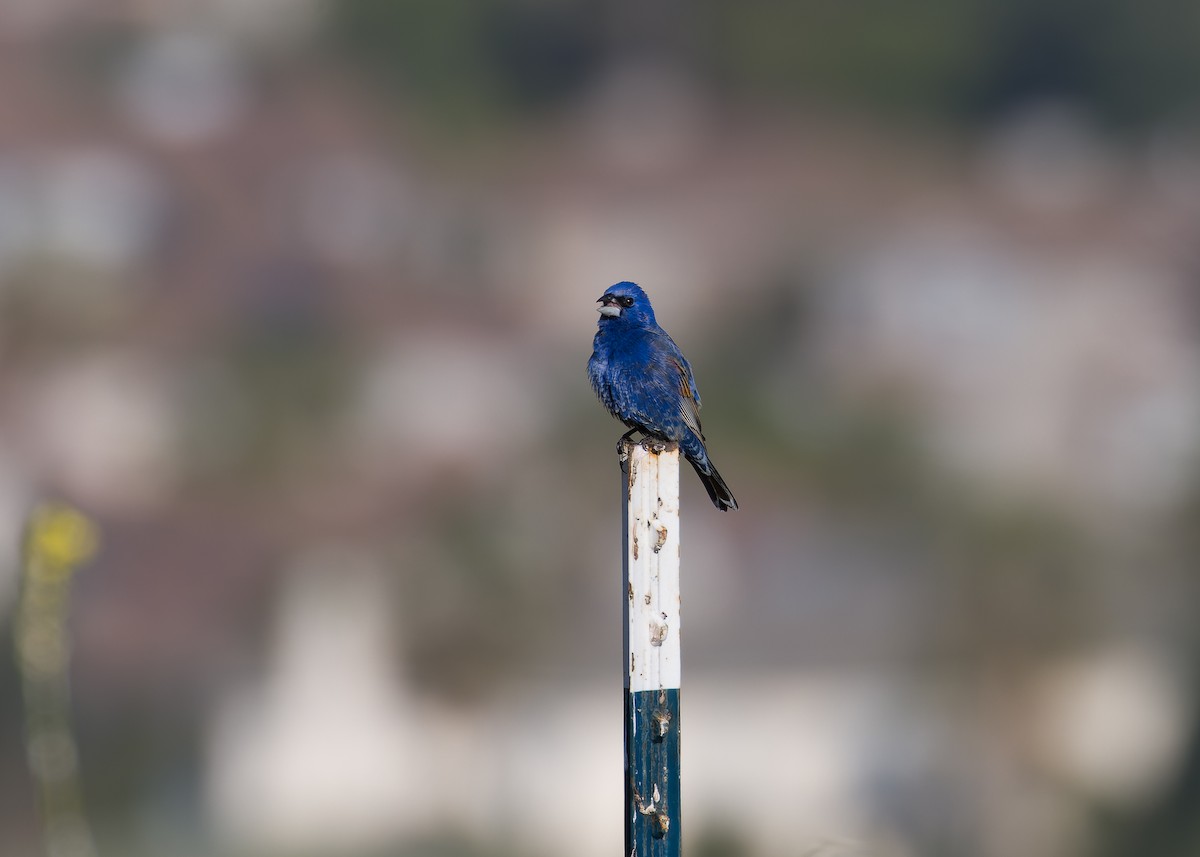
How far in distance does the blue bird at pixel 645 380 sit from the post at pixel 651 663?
1.20 metres

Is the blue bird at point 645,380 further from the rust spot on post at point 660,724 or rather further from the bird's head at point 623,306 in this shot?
the rust spot on post at point 660,724

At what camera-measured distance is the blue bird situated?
527cm

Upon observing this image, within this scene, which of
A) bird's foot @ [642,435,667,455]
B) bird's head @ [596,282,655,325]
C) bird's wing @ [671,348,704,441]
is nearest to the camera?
bird's foot @ [642,435,667,455]

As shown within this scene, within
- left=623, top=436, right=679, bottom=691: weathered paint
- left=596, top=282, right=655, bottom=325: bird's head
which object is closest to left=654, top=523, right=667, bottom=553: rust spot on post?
left=623, top=436, right=679, bottom=691: weathered paint

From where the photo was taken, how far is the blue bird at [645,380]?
17.3 ft

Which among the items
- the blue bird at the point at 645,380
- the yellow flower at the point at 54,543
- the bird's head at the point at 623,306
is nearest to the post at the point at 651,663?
the blue bird at the point at 645,380

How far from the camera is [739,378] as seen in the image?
60.2 ft

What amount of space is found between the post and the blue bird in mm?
1200

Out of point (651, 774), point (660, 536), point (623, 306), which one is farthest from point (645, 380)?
point (651, 774)

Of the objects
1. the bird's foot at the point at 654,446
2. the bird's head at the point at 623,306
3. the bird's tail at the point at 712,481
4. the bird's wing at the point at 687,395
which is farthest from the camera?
the bird's head at the point at 623,306

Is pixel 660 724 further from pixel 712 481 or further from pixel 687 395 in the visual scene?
pixel 687 395

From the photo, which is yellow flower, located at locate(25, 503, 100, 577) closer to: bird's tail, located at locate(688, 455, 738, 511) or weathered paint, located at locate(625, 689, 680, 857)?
weathered paint, located at locate(625, 689, 680, 857)

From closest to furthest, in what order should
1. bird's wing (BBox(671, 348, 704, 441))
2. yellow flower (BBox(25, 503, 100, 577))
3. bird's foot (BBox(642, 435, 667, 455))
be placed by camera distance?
yellow flower (BBox(25, 503, 100, 577))
bird's foot (BBox(642, 435, 667, 455))
bird's wing (BBox(671, 348, 704, 441))

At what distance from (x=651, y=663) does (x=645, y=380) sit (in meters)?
1.75
